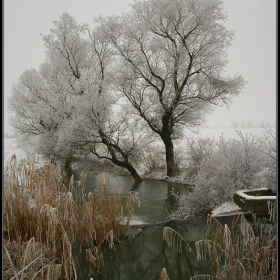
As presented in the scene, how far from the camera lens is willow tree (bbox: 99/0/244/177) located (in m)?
13.0

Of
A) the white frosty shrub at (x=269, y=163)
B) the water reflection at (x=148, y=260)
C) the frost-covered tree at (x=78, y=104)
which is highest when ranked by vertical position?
the frost-covered tree at (x=78, y=104)

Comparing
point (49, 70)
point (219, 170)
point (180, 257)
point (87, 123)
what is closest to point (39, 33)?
point (49, 70)

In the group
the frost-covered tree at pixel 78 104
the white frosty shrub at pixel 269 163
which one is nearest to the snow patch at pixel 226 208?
the white frosty shrub at pixel 269 163

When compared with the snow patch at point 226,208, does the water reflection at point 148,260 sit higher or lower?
lower

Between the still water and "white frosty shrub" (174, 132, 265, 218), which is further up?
"white frosty shrub" (174, 132, 265, 218)

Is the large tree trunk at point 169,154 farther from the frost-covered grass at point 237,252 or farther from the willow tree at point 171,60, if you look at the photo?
the frost-covered grass at point 237,252

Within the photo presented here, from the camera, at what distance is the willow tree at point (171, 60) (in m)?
13.0

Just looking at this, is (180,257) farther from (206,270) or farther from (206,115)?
(206,115)

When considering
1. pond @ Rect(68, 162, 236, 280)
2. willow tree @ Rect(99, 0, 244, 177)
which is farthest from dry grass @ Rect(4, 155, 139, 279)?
willow tree @ Rect(99, 0, 244, 177)

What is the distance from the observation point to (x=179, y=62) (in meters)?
13.2

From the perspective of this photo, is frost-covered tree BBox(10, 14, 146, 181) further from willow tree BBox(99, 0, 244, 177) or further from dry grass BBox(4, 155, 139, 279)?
dry grass BBox(4, 155, 139, 279)

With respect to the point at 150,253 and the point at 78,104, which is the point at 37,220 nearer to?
the point at 150,253

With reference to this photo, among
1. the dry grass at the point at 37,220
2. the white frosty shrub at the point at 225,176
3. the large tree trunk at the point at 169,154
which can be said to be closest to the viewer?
the dry grass at the point at 37,220

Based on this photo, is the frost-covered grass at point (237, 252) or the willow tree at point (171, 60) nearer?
the frost-covered grass at point (237, 252)
